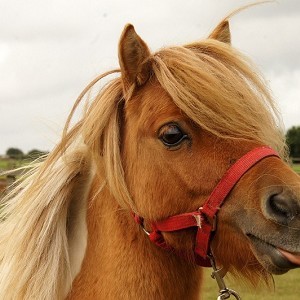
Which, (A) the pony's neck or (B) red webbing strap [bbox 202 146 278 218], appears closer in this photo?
(B) red webbing strap [bbox 202 146 278 218]

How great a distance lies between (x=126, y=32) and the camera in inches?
132

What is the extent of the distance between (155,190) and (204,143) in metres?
0.36

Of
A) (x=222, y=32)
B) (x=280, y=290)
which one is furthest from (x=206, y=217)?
(x=280, y=290)

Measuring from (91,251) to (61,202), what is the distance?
13.3 inches

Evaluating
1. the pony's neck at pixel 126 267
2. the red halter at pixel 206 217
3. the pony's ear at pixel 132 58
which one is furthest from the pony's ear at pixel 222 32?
the pony's neck at pixel 126 267

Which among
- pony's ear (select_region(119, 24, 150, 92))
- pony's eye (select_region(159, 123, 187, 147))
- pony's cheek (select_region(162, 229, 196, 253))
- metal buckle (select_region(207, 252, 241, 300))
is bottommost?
metal buckle (select_region(207, 252, 241, 300))

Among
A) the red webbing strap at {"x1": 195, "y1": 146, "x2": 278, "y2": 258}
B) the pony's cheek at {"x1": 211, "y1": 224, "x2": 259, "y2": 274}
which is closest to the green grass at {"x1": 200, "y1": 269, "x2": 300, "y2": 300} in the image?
the pony's cheek at {"x1": 211, "y1": 224, "x2": 259, "y2": 274}

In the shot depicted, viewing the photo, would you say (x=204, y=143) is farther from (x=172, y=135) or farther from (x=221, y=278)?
(x=221, y=278)

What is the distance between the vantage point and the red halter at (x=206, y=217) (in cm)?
309

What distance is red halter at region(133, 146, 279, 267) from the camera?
10.1 ft

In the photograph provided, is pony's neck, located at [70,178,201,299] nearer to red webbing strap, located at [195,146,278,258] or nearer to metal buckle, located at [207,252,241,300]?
metal buckle, located at [207,252,241,300]

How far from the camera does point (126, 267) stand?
3.41 meters

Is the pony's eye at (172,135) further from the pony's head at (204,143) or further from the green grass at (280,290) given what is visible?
the green grass at (280,290)

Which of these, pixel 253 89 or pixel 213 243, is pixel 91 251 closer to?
pixel 213 243
